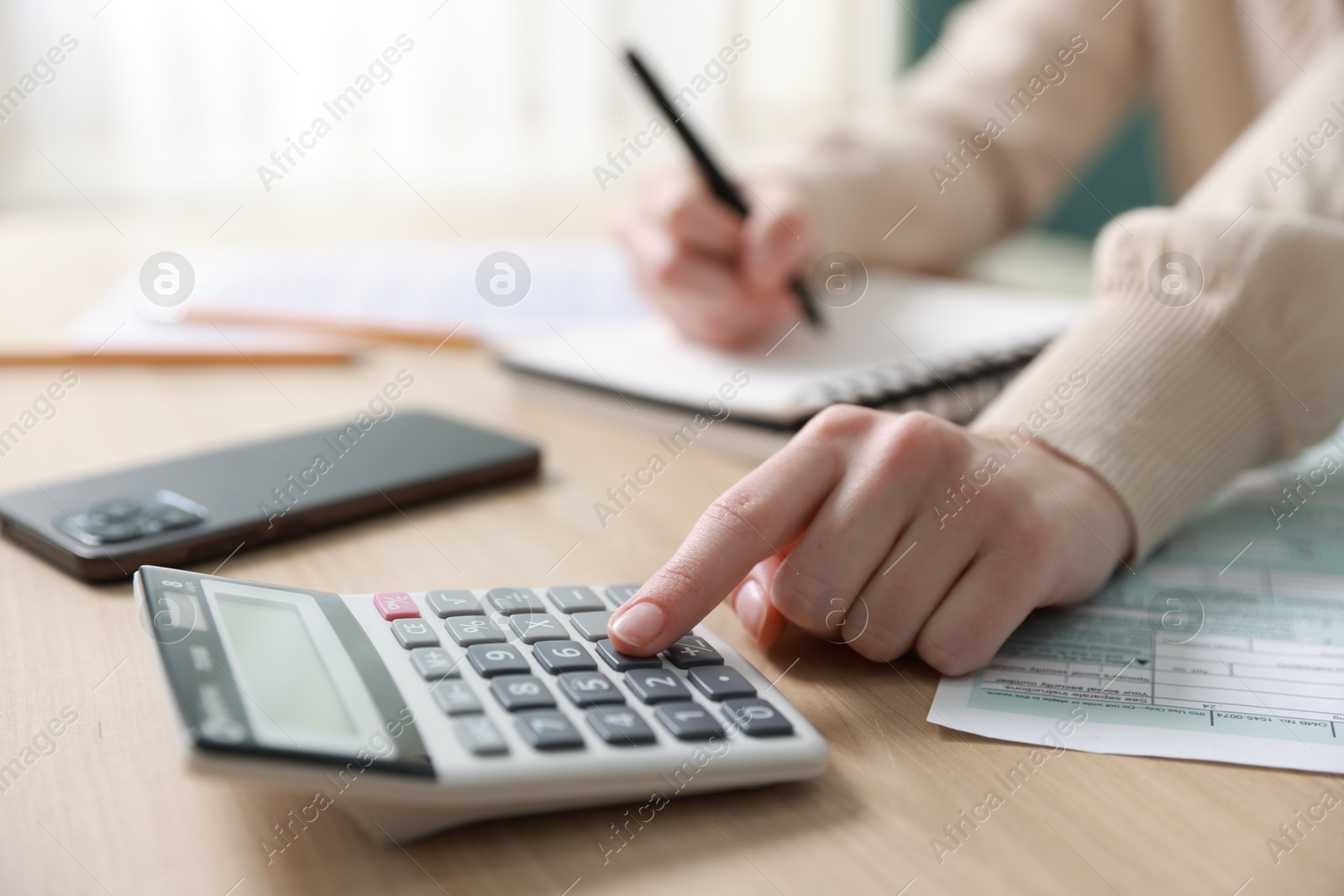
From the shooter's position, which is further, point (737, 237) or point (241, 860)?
point (737, 237)

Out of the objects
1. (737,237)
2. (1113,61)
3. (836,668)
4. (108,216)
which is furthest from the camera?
(108,216)

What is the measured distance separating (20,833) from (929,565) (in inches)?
12.0

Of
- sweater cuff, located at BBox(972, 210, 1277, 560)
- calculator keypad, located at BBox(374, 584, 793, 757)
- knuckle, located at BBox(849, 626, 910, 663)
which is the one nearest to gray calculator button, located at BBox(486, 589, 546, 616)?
calculator keypad, located at BBox(374, 584, 793, 757)

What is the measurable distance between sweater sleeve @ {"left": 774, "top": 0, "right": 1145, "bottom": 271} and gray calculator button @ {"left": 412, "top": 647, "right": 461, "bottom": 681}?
0.67m

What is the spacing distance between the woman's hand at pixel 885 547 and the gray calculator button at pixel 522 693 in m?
0.05

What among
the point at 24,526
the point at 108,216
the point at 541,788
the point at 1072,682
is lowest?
the point at 1072,682

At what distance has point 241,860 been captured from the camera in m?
0.30

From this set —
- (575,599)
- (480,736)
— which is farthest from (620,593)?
(480,736)

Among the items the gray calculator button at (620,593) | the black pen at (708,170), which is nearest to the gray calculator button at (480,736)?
the gray calculator button at (620,593)

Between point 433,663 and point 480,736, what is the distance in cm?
4

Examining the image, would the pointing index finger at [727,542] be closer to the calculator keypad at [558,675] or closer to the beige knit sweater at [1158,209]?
the calculator keypad at [558,675]

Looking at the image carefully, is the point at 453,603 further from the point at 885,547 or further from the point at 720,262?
the point at 720,262

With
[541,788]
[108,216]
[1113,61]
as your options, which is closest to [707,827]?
[541,788]

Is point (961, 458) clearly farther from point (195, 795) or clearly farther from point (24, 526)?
point (24, 526)
